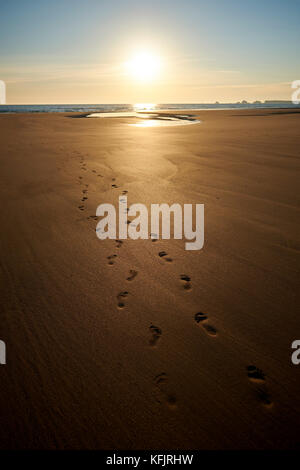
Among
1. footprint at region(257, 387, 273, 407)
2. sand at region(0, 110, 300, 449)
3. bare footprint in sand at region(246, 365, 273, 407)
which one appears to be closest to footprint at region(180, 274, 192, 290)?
sand at region(0, 110, 300, 449)

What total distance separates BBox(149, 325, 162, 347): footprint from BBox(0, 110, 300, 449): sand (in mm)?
11

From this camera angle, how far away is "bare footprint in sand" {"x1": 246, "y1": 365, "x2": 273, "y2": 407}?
6.04 feet

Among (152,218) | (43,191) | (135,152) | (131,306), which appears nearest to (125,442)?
(131,306)

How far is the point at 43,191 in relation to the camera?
18.9ft

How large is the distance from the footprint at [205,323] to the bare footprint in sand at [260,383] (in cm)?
41

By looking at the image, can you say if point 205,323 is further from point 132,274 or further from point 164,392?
point 132,274

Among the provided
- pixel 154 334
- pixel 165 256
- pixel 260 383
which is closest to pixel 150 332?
pixel 154 334

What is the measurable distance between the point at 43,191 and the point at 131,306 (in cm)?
419

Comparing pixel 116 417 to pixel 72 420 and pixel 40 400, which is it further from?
pixel 40 400

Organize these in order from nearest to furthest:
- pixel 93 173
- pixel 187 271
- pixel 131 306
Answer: pixel 131 306 < pixel 187 271 < pixel 93 173

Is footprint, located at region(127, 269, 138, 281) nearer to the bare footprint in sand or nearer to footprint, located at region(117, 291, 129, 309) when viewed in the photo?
footprint, located at region(117, 291, 129, 309)

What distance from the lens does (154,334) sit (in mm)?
2350
